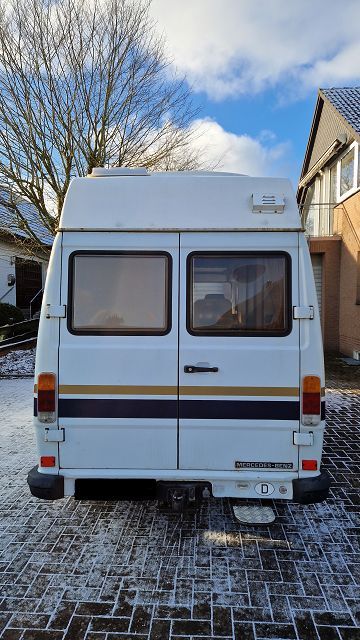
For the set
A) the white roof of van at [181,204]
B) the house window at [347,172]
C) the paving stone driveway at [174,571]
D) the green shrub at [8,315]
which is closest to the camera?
the paving stone driveway at [174,571]

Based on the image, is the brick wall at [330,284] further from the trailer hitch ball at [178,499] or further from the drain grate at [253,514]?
the trailer hitch ball at [178,499]

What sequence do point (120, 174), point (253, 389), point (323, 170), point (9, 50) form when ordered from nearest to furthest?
point (253, 389) < point (120, 174) < point (9, 50) < point (323, 170)

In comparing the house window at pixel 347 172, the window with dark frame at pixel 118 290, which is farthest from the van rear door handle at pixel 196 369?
the house window at pixel 347 172

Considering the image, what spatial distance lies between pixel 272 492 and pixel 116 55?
10.7 metres

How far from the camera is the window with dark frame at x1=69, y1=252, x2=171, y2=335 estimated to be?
3.18 metres

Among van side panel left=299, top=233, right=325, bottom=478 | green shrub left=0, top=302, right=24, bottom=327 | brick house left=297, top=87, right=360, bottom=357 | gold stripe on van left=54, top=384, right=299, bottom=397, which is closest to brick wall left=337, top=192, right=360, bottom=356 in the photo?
brick house left=297, top=87, right=360, bottom=357

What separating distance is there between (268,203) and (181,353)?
1.26 m

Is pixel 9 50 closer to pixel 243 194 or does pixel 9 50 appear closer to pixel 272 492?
pixel 243 194

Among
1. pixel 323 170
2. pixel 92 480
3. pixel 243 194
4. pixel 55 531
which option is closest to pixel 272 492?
pixel 92 480

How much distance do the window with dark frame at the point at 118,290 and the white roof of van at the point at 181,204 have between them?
0.23m

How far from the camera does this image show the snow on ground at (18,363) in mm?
10445

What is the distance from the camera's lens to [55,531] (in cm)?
365

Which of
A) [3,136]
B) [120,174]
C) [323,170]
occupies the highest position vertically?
[323,170]

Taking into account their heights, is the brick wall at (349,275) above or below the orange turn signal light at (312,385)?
above
